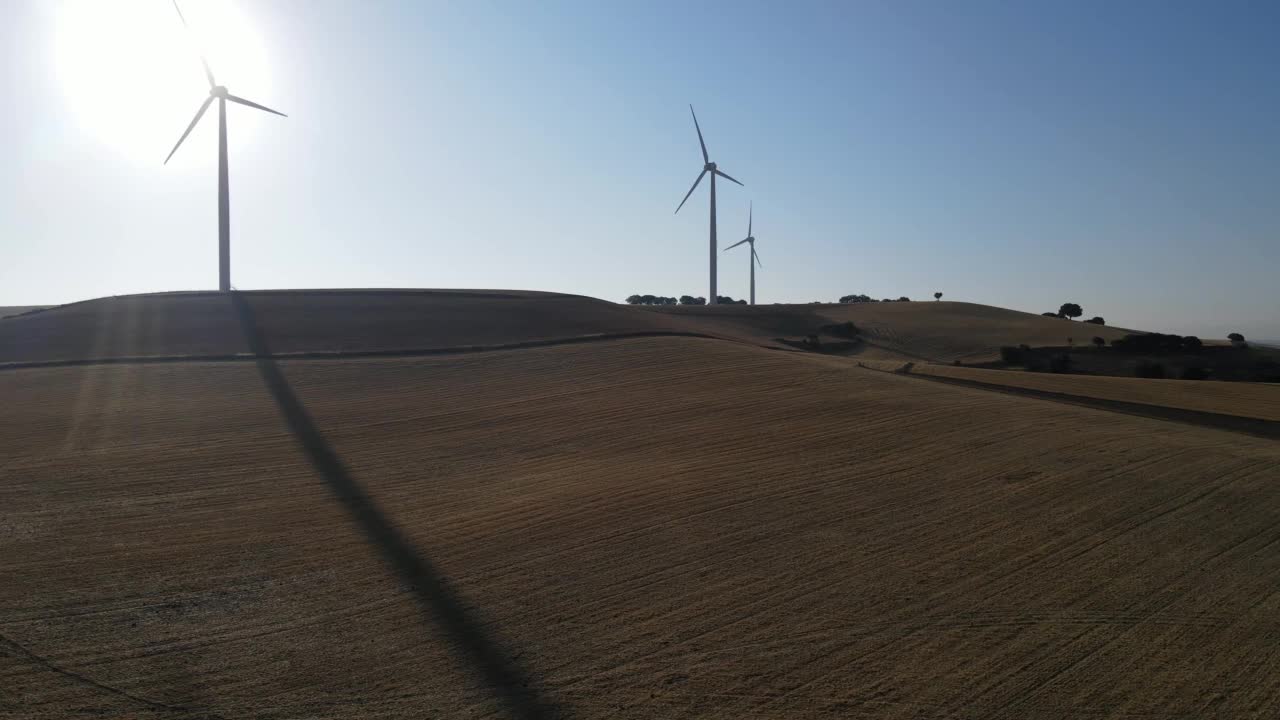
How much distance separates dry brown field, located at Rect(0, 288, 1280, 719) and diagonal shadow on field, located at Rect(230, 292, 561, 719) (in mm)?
49

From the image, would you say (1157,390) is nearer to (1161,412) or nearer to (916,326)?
(1161,412)

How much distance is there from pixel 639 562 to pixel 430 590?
8.70 feet

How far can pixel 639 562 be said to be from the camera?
12094mm

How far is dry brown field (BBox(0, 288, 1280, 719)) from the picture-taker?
850 cm

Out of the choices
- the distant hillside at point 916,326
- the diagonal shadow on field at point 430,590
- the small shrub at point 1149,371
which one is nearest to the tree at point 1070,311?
the distant hillside at point 916,326

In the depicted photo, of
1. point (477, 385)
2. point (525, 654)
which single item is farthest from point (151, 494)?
point (477, 385)

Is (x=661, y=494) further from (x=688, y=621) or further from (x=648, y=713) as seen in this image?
(x=648, y=713)

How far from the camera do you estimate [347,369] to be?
3153 cm

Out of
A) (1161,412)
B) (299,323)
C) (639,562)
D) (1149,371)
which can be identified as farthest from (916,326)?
(639,562)

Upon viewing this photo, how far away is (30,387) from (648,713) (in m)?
27.2

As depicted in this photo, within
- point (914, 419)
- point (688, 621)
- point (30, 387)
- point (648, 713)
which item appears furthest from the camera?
point (30, 387)

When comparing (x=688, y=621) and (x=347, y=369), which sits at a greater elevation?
(x=347, y=369)

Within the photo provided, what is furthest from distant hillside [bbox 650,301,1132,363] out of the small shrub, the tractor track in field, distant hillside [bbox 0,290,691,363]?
the tractor track in field

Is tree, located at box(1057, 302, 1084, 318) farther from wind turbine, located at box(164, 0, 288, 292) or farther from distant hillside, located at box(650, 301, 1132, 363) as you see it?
wind turbine, located at box(164, 0, 288, 292)
